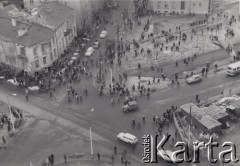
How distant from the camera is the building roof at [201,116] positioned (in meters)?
63.2

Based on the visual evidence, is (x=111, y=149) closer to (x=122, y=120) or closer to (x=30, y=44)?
(x=122, y=120)

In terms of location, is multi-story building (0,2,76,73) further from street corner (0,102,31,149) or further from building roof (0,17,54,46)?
street corner (0,102,31,149)

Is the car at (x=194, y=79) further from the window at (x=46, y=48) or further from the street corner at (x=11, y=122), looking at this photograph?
the street corner at (x=11, y=122)

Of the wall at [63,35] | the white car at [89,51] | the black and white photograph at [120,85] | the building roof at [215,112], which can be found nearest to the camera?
the black and white photograph at [120,85]

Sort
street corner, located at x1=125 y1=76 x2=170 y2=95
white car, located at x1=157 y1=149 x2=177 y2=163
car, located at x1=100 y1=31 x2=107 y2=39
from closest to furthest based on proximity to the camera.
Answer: white car, located at x1=157 y1=149 x2=177 y2=163
street corner, located at x1=125 y1=76 x2=170 y2=95
car, located at x1=100 y1=31 x2=107 y2=39

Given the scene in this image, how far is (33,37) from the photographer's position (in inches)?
3226

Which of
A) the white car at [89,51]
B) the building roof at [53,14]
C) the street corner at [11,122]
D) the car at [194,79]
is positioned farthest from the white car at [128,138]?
the building roof at [53,14]

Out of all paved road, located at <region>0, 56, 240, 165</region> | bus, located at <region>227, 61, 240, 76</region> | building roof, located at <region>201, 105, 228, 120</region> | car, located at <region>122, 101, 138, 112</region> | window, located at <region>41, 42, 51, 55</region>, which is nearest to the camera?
building roof, located at <region>201, 105, 228, 120</region>

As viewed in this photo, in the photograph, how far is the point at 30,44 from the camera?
264ft

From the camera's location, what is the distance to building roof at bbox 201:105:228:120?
214ft

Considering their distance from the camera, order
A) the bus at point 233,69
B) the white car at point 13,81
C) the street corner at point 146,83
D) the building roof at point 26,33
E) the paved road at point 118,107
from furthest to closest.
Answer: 1. the building roof at point 26,33
2. the white car at point 13,81
3. the bus at point 233,69
4. the street corner at point 146,83
5. the paved road at point 118,107

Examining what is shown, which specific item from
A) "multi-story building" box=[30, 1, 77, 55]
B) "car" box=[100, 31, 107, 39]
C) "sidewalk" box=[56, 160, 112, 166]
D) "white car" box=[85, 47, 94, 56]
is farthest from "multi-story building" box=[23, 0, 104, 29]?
"sidewalk" box=[56, 160, 112, 166]

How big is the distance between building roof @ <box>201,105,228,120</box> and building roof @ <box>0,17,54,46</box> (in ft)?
112

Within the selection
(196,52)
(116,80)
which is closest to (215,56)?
(196,52)
